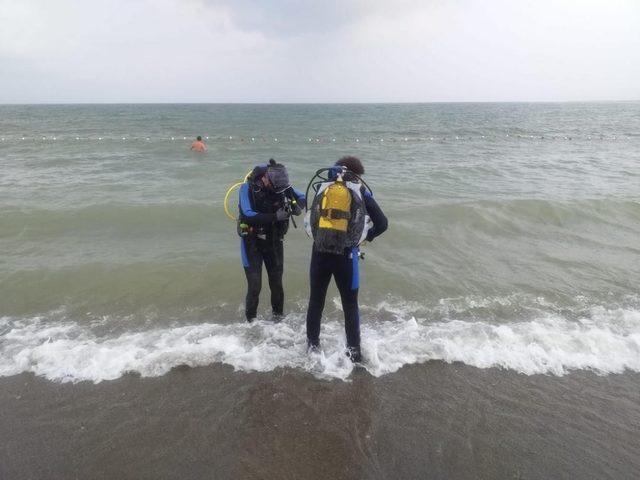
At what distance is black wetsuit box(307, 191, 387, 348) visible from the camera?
144 inches

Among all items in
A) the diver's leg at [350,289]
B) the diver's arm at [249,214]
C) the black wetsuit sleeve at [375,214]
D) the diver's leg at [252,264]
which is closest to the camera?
the black wetsuit sleeve at [375,214]

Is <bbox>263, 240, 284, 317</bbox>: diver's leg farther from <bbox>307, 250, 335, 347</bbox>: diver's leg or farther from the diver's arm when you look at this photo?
<bbox>307, 250, 335, 347</bbox>: diver's leg

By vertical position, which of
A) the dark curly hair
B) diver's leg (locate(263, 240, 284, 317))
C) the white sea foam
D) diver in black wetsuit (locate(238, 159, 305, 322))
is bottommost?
the white sea foam

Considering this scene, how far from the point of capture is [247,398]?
3.56 m

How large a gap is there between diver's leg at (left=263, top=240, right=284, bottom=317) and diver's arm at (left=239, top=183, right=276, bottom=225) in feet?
1.59

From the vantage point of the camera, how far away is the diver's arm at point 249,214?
4137 mm

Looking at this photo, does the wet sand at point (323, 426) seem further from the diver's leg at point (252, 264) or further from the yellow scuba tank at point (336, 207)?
the yellow scuba tank at point (336, 207)

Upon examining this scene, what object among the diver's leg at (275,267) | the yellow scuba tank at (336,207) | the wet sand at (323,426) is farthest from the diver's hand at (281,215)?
the wet sand at (323,426)

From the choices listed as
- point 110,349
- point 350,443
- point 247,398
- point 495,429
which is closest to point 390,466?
point 350,443

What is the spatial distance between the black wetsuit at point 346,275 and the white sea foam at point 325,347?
419mm

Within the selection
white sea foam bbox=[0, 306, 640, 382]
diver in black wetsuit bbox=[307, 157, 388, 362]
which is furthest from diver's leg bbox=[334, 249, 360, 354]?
white sea foam bbox=[0, 306, 640, 382]

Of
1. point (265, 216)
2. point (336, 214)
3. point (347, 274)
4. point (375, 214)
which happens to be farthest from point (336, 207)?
point (265, 216)

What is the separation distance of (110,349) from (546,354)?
4.69m

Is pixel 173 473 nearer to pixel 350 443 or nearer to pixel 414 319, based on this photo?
pixel 350 443
